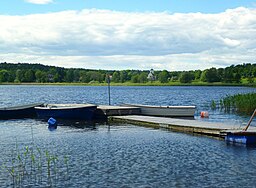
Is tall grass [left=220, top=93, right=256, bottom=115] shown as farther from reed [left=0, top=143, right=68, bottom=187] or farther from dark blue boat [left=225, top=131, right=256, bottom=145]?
reed [left=0, top=143, right=68, bottom=187]

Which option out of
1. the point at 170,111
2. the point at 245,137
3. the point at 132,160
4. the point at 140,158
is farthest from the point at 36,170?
the point at 170,111

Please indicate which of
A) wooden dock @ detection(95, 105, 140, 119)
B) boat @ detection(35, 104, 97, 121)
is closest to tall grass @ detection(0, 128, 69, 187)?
boat @ detection(35, 104, 97, 121)

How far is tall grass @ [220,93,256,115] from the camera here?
4300 cm

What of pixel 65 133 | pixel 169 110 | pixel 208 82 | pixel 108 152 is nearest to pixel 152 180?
pixel 108 152

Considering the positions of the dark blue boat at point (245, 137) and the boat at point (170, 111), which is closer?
the dark blue boat at point (245, 137)

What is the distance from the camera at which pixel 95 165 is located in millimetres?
18781

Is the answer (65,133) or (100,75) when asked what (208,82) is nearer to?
(100,75)

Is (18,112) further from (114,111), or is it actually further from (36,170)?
(36,170)

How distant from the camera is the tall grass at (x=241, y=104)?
141 feet

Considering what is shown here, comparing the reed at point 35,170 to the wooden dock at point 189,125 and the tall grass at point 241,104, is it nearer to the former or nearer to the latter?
the wooden dock at point 189,125

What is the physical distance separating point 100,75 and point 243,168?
6879 inches

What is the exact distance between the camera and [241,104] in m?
44.1

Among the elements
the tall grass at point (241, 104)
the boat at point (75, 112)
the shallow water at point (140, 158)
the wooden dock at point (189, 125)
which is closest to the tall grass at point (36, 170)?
the shallow water at point (140, 158)

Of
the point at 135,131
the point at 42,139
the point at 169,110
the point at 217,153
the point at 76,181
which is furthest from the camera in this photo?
the point at 169,110
